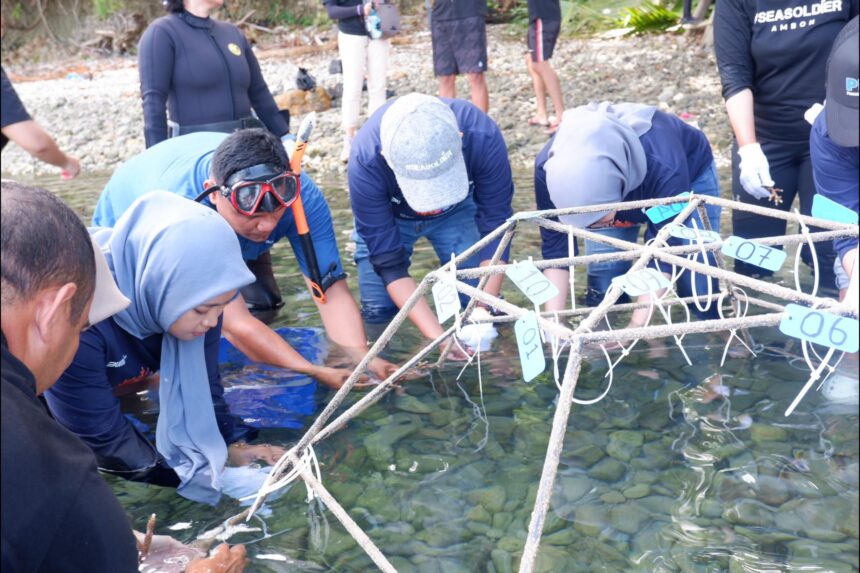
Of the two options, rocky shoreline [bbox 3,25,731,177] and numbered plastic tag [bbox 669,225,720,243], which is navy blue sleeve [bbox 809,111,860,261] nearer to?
numbered plastic tag [bbox 669,225,720,243]

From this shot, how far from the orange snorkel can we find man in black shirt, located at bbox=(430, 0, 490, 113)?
4.48 m

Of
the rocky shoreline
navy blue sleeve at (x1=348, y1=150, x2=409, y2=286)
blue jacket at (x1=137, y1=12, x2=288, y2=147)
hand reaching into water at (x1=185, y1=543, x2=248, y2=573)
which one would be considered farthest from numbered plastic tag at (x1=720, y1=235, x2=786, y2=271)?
the rocky shoreline

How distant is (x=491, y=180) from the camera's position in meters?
3.76

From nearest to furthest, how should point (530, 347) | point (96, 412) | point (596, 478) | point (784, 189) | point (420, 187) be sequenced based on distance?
point (530, 347) → point (96, 412) → point (596, 478) → point (420, 187) → point (784, 189)

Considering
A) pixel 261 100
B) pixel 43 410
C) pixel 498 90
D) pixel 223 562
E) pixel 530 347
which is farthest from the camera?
pixel 498 90

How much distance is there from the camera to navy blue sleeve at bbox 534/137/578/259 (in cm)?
354

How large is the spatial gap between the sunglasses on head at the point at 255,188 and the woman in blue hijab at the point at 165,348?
53cm

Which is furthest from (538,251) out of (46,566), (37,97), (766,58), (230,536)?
(37,97)

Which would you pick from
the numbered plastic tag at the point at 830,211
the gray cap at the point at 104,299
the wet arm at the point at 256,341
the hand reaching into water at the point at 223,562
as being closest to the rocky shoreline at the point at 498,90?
the wet arm at the point at 256,341

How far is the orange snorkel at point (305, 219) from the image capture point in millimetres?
3492

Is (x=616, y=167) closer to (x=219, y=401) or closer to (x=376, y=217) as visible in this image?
(x=376, y=217)

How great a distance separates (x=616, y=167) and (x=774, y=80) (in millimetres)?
1120

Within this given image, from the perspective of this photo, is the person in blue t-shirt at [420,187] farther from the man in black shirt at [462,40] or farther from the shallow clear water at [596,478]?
the man in black shirt at [462,40]

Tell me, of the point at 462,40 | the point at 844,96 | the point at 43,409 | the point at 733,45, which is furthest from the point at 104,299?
the point at 462,40
